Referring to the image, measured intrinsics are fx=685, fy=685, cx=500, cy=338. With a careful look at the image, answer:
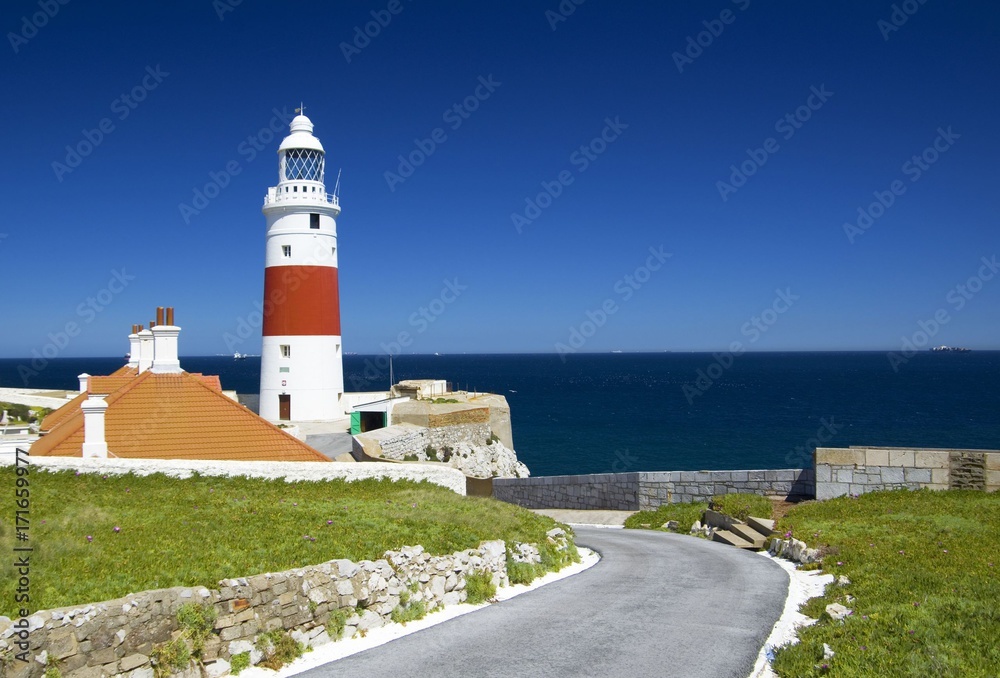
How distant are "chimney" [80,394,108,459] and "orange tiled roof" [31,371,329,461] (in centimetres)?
91

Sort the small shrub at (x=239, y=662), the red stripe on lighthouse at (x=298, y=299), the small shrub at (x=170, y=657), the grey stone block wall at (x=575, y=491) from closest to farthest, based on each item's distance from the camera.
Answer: the small shrub at (x=170, y=657) < the small shrub at (x=239, y=662) < the grey stone block wall at (x=575, y=491) < the red stripe on lighthouse at (x=298, y=299)

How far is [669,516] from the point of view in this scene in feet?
58.6

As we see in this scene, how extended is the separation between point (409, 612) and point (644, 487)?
12308mm

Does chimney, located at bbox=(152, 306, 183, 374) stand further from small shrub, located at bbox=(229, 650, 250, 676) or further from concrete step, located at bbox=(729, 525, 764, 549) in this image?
concrete step, located at bbox=(729, 525, 764, 549)

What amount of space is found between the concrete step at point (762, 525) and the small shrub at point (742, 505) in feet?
2.47

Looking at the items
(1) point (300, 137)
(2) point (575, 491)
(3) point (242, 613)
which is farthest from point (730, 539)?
(1) point (300, 137)

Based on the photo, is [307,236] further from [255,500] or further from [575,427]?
[575,427]

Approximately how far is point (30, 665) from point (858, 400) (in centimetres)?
9216

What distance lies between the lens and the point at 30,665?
5.77 m

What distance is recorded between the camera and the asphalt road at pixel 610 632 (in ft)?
23.3

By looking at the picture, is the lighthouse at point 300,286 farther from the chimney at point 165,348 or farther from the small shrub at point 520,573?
the small shrub at point 520,573

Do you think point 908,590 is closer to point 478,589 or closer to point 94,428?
point 478,589

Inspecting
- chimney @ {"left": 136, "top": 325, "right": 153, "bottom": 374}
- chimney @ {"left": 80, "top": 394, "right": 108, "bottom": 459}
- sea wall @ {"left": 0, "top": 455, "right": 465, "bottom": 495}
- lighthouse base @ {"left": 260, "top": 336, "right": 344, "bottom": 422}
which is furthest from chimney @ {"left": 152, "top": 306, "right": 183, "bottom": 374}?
lighthouse base @ {"left": 260, "top": 336, "right": 344, "bottom": 422}

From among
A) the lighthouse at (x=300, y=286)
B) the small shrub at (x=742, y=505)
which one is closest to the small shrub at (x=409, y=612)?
the small shrub at (x=742, y=505)
